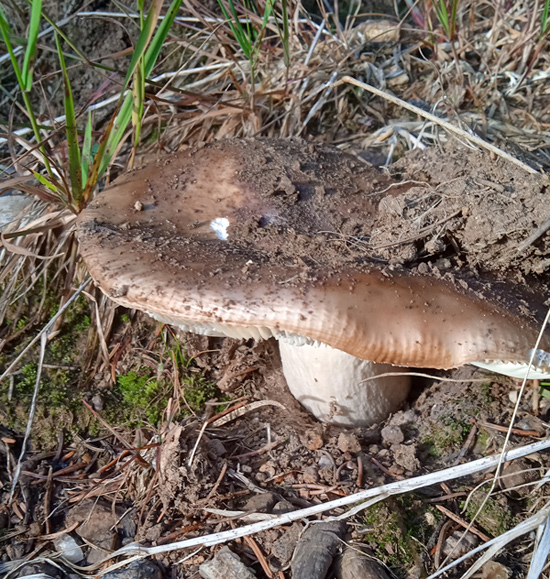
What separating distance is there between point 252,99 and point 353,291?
2038 mm

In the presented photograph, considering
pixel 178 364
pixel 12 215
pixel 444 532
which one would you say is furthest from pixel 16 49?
pixel 444 532

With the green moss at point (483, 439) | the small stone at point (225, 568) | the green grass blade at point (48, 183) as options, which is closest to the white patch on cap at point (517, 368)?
the green moss at point (483, 439)

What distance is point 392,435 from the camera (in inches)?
96.0

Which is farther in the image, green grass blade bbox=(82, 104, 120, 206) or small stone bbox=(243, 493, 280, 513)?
green grass blade bbox=(82, 104, 120, 206)

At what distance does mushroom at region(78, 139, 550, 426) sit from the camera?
5.90 feet

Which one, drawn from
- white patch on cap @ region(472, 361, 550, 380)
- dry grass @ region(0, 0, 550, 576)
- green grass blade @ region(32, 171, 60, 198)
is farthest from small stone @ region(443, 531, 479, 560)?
green grass blade @ region(32, 171, 60, 198)

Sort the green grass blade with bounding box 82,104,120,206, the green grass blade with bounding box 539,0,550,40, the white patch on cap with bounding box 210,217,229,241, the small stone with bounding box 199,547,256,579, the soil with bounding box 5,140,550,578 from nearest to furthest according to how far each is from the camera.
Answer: the small stone with bounding box 199,547,256,579 → the soil with bounding box 5,140,550,578 → the white patch on cap with bounding box 210,217,229,241 → the green grass blade with bounding box 82,104,120,206 → the green grass blade with bounding box 539,0,550,40

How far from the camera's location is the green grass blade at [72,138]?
94.9 inches

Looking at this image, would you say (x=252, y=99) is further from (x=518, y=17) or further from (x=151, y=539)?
(x=151, y=539)

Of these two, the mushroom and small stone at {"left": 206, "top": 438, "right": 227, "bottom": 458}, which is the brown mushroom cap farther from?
small stone at {"left": 206, "top": 438, "right": 227, "bottom": 458}

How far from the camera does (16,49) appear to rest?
390cm

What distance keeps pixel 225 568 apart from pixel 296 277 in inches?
44.3

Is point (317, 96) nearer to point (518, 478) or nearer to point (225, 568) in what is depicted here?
point (518, 478)

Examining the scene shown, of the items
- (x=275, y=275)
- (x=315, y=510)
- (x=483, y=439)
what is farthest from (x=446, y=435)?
(x=275, y=275)
